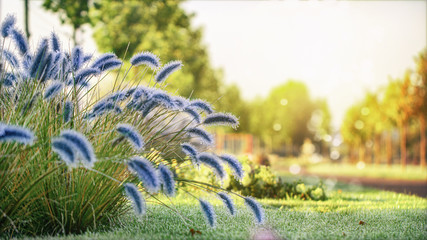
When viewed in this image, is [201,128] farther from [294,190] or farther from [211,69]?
[211,69]

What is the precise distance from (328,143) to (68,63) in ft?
123

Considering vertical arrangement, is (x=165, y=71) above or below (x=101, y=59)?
below

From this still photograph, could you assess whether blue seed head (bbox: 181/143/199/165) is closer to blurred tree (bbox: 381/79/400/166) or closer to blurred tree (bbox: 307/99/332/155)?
blurred tree (bbox: 381/79/400/166)

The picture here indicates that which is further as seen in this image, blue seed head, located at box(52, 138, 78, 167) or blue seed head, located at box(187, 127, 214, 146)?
blue seed head, located at box(187, 127, 214, 146)

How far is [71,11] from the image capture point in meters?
11.3

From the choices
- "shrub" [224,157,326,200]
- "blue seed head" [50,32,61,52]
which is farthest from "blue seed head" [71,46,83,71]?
"shrub" [224,157,326,200]

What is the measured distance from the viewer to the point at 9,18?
328 centimetres

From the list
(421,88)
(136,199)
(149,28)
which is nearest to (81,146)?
(136,199)

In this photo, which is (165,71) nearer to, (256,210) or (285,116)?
(256,210)

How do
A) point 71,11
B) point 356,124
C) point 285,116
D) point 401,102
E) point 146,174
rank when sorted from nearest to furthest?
point 146,174
point 71,11
point 401,102
point 356,124
point 285,116

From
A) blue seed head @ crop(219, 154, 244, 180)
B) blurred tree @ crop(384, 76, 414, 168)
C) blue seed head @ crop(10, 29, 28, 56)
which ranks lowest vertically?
blue seed head @ crop(219, 154, 244, 180)

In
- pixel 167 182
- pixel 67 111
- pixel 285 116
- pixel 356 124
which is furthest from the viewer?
pixel 285 116

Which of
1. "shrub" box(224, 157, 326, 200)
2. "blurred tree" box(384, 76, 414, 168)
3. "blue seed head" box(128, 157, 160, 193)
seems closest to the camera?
"blue seed head" box(128, 157, 160, 193)

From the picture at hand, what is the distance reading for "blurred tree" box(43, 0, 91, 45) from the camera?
11.1 m
